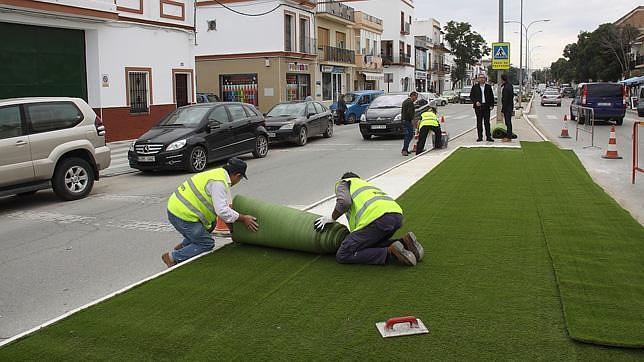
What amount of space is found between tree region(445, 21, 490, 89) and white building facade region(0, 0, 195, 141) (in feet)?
258

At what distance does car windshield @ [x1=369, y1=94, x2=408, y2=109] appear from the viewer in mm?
22000

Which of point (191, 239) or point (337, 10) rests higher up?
point (337, 10)

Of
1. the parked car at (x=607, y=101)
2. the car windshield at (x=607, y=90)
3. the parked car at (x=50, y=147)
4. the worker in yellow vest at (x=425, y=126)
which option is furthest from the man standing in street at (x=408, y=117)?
the car windshield at (x=607, y=90)

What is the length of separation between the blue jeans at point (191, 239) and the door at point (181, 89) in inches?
745

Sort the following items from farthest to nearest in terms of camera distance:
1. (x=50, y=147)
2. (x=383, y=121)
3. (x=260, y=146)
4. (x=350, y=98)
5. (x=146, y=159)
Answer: (x=350, y=98), (x=383, y=121), (x=260, y=146), (x=146, y=159), (x=50, y=147)

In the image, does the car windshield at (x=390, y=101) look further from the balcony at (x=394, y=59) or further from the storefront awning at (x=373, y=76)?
the balcony at (x=394, y=59)

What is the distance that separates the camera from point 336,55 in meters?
44.6

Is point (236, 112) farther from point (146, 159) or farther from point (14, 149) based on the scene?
point (14, 149)

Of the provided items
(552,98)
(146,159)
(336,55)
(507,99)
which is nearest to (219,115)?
(146,159)

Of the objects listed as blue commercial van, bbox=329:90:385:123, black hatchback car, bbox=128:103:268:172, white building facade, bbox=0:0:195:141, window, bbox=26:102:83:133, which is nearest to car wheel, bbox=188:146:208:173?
black hatchback car, bbox=128:103:268:172

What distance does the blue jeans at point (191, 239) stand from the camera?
6129 mm

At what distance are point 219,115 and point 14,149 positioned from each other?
5929mm

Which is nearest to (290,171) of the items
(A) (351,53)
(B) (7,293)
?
(B) (7,293)

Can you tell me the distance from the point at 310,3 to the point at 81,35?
2162cm
